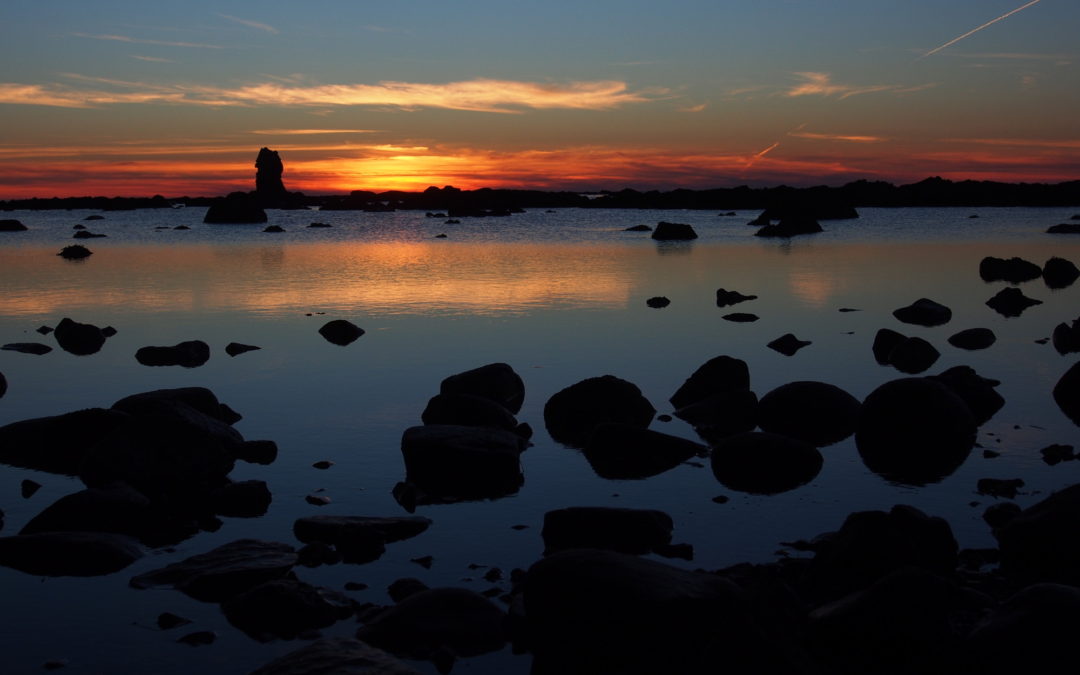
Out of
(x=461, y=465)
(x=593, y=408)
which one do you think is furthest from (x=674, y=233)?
(x=461, y=465)

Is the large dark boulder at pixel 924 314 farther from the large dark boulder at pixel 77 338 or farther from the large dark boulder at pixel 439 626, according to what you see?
the large dark boulder at pixel 439 626

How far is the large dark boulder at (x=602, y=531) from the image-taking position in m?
9.21

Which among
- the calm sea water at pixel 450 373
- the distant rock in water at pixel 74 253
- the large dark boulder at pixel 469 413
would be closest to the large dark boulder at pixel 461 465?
the calm sea water at pixel 450 373

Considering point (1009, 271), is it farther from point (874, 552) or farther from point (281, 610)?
point (281, 610)

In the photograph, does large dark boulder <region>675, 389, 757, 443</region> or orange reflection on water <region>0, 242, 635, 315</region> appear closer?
large dark boulder <region>675, 389, 757, 443</region>

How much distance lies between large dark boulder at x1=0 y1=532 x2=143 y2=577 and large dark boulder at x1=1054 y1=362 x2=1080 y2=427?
1445cm

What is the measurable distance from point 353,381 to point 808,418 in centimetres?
880

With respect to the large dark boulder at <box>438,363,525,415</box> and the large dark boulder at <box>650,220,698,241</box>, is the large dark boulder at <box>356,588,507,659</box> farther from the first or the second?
the large dark boulder at <box>650,220,698,241</box>

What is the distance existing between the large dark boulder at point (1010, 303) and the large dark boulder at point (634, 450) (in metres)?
20.0

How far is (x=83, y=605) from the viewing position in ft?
26.3

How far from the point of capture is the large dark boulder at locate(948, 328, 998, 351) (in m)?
21.9

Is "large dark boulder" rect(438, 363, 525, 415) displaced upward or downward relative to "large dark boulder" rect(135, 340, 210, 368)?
upward

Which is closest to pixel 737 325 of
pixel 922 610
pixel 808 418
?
pixel 808 418

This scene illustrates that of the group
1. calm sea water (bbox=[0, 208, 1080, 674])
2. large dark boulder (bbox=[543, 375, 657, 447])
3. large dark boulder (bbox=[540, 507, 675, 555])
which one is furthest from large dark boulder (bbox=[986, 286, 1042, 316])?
large dark boulder (bbox=[540, 507, 675, 555])
